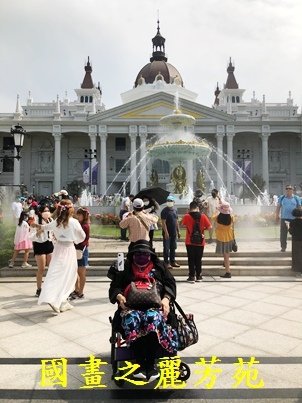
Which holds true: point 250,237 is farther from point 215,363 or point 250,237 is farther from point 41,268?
point 215,363

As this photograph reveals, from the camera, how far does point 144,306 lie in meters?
3.67

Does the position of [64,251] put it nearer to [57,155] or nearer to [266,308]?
[266,308]

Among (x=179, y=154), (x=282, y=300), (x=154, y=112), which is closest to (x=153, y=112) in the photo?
(x=154, y=112)

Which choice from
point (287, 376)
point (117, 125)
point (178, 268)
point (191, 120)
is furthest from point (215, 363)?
point (117, 125)

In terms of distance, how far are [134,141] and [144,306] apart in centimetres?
5039

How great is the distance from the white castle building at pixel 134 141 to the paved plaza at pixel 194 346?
4182cm

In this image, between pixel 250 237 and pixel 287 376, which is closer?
pixel 287 376

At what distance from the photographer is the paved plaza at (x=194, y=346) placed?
140 inches

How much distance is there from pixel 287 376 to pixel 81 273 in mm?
4623

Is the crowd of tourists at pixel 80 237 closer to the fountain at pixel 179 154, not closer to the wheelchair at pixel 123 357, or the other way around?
the wheelchair at pixel 123 357

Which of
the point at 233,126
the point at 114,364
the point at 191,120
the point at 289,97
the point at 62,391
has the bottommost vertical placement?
the point at 62,391

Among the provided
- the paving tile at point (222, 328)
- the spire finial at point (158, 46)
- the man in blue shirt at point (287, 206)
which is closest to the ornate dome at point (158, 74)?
the spire finial at point (158, 46)

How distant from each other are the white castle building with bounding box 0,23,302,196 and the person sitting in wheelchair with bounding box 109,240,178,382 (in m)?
44.8

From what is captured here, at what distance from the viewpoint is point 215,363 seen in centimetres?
423
